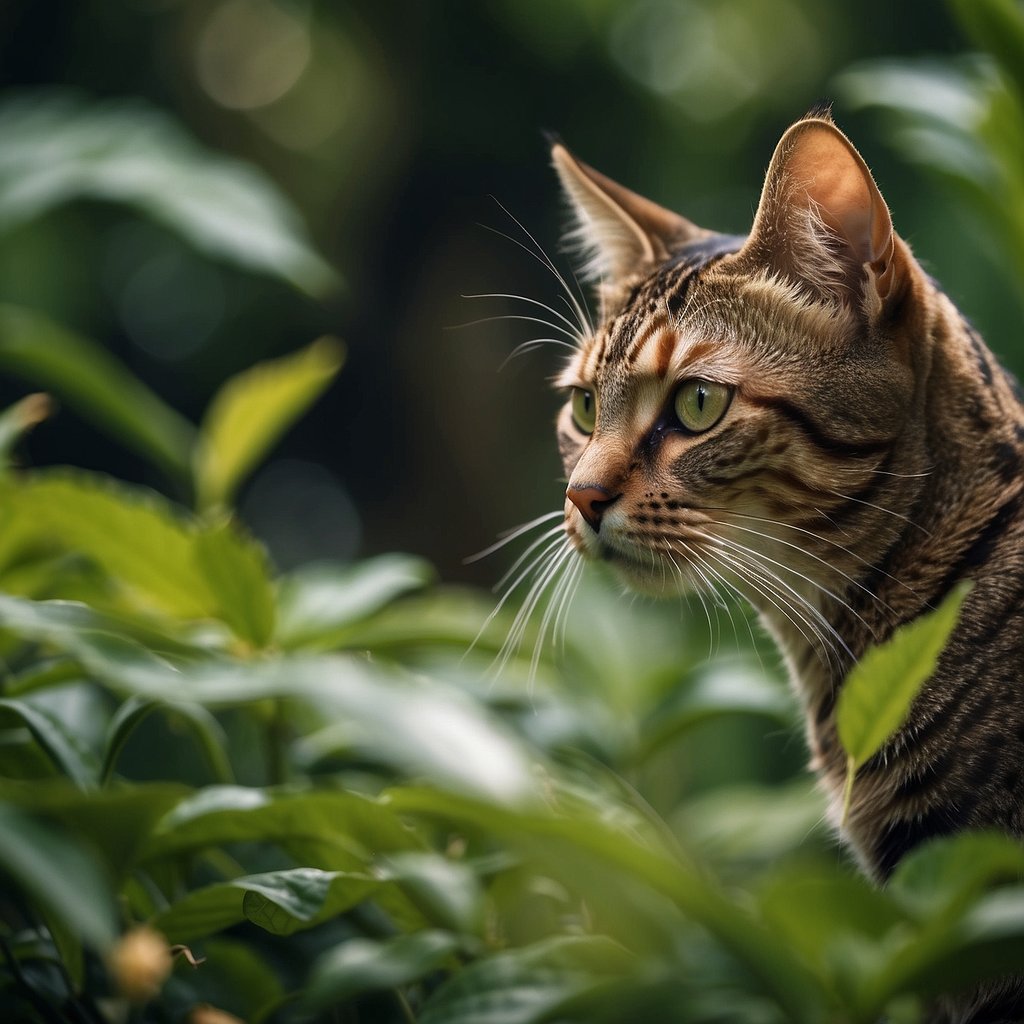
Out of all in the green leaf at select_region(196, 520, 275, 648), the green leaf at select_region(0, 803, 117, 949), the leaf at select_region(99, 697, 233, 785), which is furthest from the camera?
the green leaf at select_region(196, 520, 275, 648)

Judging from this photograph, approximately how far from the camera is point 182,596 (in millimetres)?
739

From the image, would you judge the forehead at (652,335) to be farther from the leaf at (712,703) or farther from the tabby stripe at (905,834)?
the tabby stripe at (905,834)

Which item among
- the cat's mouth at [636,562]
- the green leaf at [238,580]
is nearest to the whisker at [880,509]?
the cat's mouth at [636,562]

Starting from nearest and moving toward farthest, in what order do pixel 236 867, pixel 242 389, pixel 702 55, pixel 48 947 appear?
pixel 48 947 → pixel 236 867 → pixel 242 389 → pixel 702 55

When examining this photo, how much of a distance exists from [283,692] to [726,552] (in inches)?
18.8

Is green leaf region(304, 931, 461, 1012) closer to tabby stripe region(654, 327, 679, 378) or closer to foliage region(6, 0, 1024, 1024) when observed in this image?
foliage region(6, 0, 1024, 1024)

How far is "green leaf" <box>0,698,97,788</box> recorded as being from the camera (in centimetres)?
52

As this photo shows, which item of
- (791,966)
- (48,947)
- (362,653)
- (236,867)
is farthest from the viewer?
(362,653)

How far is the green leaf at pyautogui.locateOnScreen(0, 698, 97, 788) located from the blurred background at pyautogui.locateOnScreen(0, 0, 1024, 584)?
50.2 inches

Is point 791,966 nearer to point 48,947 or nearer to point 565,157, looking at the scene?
point 48,947

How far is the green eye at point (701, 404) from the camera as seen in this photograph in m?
0.80

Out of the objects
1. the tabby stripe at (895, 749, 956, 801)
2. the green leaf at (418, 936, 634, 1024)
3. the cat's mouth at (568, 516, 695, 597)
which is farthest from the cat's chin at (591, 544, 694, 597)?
the green leaf at (418, 936, 634, 1024)

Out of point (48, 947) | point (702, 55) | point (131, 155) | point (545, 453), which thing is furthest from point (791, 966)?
point (702, 55)

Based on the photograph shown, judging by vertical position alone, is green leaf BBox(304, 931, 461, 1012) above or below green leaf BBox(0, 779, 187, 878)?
below
